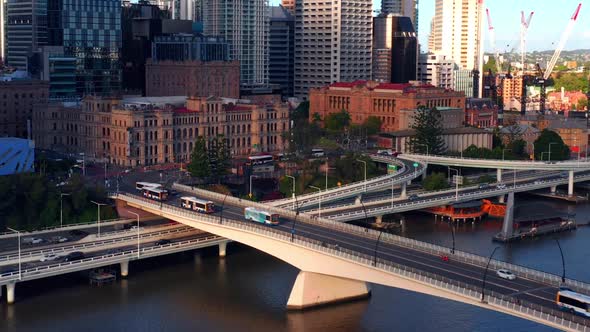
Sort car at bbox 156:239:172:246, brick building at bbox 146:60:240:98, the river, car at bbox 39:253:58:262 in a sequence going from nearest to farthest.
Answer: the river < car at bbox 39:253:58:262 < car at bbox 156:239:172:246 < brick building at bbox 146:60:240:98

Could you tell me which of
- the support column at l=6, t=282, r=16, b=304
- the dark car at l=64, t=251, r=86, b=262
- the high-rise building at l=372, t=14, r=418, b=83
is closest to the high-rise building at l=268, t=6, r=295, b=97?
the high-rise building at l=372, t=14, r=418, b=83

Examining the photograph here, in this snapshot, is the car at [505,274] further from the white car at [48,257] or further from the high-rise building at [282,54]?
the high-rise building at [282,54]

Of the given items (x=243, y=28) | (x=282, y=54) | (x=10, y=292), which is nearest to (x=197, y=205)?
(x=10, y=292)

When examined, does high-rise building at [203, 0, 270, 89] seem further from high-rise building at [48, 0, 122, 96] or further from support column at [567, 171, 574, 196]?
support column at [567, 171, 574, 196]

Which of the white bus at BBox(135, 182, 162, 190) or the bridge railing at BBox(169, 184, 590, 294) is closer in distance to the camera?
the bridge railing at BBox(169, 184, 590, 294)

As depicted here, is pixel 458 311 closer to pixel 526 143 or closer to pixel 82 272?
pixel 82 272

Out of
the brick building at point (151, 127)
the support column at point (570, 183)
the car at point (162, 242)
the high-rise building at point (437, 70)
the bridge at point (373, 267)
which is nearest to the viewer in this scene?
the bridge at point (373, 267)

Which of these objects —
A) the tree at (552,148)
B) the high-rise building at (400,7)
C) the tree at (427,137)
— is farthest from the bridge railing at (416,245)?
the high-rise building at (400,7)

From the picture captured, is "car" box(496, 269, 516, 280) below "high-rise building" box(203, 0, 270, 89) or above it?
below

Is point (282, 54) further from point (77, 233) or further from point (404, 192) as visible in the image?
point (77, 233)
